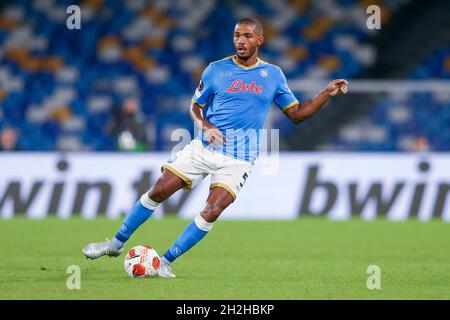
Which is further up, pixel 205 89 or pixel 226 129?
pixel 205 89

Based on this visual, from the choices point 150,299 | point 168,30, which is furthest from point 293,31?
point 150,299

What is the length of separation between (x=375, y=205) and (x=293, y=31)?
8584 mm

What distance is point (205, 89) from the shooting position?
946 cm

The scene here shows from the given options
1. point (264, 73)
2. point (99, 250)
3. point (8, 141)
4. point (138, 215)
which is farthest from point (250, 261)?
point (8, 141)

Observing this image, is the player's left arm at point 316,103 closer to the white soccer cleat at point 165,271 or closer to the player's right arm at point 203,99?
the player's right arm at point 203,99

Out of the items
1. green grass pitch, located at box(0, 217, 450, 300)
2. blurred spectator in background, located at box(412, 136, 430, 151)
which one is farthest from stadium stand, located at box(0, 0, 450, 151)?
green grass pitch, located at box(0, 217, 450, 300)

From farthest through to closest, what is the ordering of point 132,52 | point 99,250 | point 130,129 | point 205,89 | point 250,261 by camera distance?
point 132,52
point 130,129
point 250,261
point 205,89
point 99,250

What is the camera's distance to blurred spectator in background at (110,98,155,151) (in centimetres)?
1906

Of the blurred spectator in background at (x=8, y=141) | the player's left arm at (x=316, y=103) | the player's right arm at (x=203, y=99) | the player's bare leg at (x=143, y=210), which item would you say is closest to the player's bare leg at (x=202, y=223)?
the player's bare leg at (x=143, y=210)

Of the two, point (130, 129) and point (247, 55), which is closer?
point (247, 55)

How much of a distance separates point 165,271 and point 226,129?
1.50 m

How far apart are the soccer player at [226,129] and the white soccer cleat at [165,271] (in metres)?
0.01

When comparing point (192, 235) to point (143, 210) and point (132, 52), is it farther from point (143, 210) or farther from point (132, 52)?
point (132, 52)
